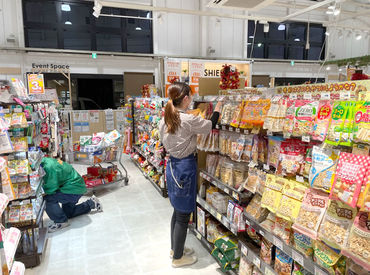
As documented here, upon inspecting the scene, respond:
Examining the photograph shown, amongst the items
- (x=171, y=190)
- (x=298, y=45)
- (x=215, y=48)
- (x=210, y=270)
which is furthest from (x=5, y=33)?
(x=298, y=45)

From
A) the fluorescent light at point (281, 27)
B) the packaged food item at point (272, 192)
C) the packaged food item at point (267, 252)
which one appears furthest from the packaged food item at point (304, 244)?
the fluorescent light at point (281, 27)

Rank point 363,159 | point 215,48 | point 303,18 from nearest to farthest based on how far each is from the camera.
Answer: point 363,159, point 215,48, point 303,18

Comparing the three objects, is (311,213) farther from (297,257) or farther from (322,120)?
(322,120)

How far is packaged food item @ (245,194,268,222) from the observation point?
2.39 m

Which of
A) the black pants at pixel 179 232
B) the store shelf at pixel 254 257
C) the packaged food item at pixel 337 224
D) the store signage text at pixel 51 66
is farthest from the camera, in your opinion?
the store signage text at pixel 51 66

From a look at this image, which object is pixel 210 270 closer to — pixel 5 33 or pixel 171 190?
pixel 171 190

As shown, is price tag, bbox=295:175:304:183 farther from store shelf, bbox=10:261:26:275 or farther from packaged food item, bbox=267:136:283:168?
store shelf, bbox=10:261:26:275

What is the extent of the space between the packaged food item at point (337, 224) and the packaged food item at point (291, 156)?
0.40m

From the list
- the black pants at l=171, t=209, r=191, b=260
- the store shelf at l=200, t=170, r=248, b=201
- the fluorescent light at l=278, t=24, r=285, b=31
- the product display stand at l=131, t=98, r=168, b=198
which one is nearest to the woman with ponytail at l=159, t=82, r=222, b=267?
the black pants at l=171, t=209, r=191, b=260

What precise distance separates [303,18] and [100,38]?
8504 millimetres

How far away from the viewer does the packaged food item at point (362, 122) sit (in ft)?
4.74

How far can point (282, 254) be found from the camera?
2.16 metres

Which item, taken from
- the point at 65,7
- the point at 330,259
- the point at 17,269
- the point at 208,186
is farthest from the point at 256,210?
the point at 65,7

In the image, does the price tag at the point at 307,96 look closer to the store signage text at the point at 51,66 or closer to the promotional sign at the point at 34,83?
the promotional sign at the point at 34,83
